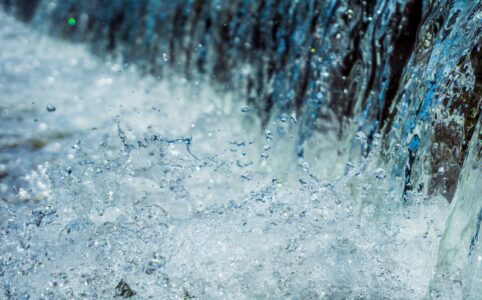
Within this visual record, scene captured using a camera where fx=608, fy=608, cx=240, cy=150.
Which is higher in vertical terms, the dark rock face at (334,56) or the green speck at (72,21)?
the dark rock face at (334,56)

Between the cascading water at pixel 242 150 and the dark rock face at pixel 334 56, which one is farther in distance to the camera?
the dark rock face at pixel 334 56

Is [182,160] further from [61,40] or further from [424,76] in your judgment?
[61,40]

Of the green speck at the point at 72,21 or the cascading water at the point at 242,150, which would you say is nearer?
the cascading water at the point at 242,150

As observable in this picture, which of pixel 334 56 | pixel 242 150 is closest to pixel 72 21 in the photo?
pixel 242 150

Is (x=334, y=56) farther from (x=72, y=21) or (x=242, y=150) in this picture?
(x=72, y=21)

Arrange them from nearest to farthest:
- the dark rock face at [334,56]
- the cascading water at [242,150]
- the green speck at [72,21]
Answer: the cascading water at [242,150]
the dark rock face at [334,56]
the green speck at [72,21]

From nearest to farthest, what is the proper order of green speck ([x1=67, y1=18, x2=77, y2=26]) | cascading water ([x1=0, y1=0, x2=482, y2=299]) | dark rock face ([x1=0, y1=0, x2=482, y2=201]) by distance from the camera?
cascading water ([x1=0, y1=0, x2=482, y2=299]) < dark rock face ([x1=0, y1=0, x2=482, y2=201]) < green speck ([x1=67, y1=18, x2=77, y2=26])

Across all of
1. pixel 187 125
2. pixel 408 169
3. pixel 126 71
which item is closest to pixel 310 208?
pixel 408 169

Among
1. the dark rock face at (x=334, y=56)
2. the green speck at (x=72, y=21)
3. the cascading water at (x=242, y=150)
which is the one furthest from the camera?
the green speck at (x=72, y=21)
